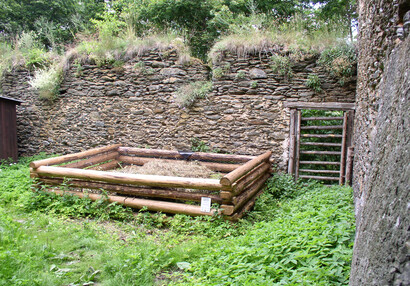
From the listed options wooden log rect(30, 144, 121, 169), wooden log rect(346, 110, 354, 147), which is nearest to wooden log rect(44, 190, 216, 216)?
wooden log rect(30, 144, 121, 169)

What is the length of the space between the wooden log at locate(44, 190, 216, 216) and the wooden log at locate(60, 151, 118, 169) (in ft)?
3.65

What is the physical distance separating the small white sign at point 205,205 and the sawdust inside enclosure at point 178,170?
143 cm

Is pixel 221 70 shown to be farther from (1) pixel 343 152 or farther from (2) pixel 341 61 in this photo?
(1) pixel 343 152

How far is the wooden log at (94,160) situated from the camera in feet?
21.1

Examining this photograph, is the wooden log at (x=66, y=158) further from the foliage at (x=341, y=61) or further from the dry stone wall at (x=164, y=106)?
the foliage at (x=341, y=61)

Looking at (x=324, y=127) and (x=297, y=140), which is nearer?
(x=324, y=127)

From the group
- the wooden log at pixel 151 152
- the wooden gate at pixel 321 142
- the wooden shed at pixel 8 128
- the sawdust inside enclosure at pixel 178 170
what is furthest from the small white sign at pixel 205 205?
the wooden shed at pixel 8 128

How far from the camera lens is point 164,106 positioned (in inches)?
323

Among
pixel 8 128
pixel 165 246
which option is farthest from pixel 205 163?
pixel 8 128

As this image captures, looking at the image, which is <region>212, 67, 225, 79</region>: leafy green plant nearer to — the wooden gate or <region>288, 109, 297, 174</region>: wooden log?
the wooden gate

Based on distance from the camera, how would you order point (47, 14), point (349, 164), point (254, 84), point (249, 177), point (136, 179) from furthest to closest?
point (47, 14), point (254, 84), point (349, 164), point (249, 177), point (136, 179)

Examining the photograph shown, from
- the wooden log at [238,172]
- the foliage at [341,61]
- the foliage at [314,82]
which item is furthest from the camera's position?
the foliage at [314,82]

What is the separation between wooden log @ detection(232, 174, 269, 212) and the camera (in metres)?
4.71

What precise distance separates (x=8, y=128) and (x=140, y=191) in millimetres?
6896
